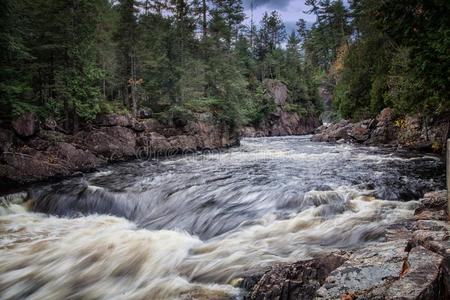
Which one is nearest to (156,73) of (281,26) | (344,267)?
(344,267)

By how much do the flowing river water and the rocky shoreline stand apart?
0.77 m

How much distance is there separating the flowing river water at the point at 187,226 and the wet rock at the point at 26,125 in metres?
3.22

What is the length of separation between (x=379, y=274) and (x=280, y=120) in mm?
47861

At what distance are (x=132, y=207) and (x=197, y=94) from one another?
1700cm

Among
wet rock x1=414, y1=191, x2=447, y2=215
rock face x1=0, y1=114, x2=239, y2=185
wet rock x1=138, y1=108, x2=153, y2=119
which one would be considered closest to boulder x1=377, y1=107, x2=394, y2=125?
rock face x1=0, y1=114, x2=239, y2=185

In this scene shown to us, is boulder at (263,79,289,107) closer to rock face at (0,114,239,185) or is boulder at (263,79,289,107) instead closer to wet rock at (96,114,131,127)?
rock face at (0,114,239,185)

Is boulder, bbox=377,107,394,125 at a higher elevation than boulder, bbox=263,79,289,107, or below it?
below

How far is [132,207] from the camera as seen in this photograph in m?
10.2

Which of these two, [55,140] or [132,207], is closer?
[132,207]

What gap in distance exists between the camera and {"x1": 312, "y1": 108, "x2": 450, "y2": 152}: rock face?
18.0 meters

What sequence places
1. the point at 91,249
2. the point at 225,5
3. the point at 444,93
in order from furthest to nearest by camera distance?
the point at 225,5 < the point at 444,93 < the point at 91,249

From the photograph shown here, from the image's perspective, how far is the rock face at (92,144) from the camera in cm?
1334

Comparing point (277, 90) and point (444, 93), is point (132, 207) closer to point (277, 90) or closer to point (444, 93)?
point (444, 93)

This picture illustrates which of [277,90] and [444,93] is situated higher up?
[277,90]
